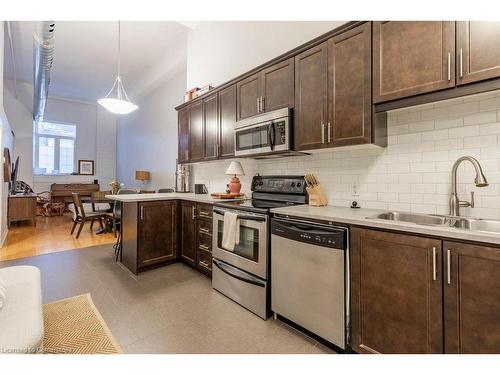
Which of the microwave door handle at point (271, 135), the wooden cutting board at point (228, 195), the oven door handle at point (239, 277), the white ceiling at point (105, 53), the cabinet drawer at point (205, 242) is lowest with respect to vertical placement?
the oven door handle at point (239, 277)

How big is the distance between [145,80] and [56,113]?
393 centimetres

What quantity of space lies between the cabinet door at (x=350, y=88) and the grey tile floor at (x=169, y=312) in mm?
1580

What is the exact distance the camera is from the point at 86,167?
8758 mm

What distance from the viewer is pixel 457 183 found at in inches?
66.4

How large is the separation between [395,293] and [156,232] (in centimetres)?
266

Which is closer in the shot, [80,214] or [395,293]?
[395,293]

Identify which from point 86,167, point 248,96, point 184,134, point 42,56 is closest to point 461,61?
point 248,96

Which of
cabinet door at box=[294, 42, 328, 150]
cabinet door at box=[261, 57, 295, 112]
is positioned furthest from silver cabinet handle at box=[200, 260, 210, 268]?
cabinet door at box=[261, 57, 295, 112]

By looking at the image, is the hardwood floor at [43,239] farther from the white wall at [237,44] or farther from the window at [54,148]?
the white wall at [237,44]

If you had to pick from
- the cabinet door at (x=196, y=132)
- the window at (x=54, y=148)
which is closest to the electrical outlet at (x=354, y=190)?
the cabinet door at (x=196, y=132)

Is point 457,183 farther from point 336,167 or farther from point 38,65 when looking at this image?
point 38,65

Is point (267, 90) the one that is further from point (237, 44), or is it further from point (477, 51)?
point (477, 51)

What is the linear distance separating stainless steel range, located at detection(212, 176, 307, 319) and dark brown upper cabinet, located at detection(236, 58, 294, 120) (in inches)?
30.9

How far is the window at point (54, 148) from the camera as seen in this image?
26.2ft
